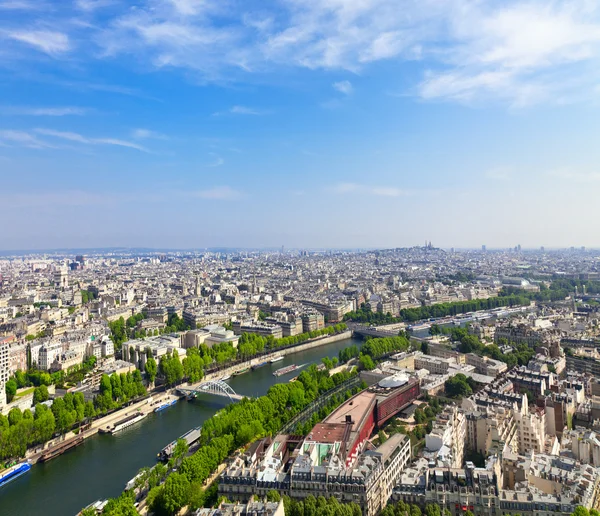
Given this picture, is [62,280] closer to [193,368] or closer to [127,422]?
[193,368]

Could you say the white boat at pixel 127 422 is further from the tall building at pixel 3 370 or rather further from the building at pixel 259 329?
the building at pixel 259 329

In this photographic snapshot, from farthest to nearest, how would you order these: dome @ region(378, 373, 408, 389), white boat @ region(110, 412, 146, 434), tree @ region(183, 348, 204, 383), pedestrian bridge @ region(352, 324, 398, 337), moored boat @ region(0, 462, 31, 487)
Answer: pedestrian bridge @ region(352, 324, 398, 337) < tree @ region(183, 348, 204, 383) < dome @ region(378, 373, 408, 389) < white boat @ region(110, 412, 146, 434) < moored boat @ region(0, 462, 31, 487)

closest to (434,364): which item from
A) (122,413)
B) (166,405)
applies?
(166,405)

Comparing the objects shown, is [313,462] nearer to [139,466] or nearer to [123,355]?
[139,466]

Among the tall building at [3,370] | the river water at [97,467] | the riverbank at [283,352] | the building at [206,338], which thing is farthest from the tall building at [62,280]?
the river water at [97,467]

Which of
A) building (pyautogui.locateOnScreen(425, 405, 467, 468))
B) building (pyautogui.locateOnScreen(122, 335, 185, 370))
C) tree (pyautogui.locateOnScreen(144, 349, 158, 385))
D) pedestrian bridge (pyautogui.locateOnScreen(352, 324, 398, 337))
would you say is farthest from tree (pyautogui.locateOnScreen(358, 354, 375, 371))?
pedestrian bridge (pyautogui.locateOnScreen(352, 324, 398, 337))

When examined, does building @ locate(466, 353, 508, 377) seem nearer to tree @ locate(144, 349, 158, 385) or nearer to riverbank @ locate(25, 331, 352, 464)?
riverbank @ locate(25, 331, 352, 464)
